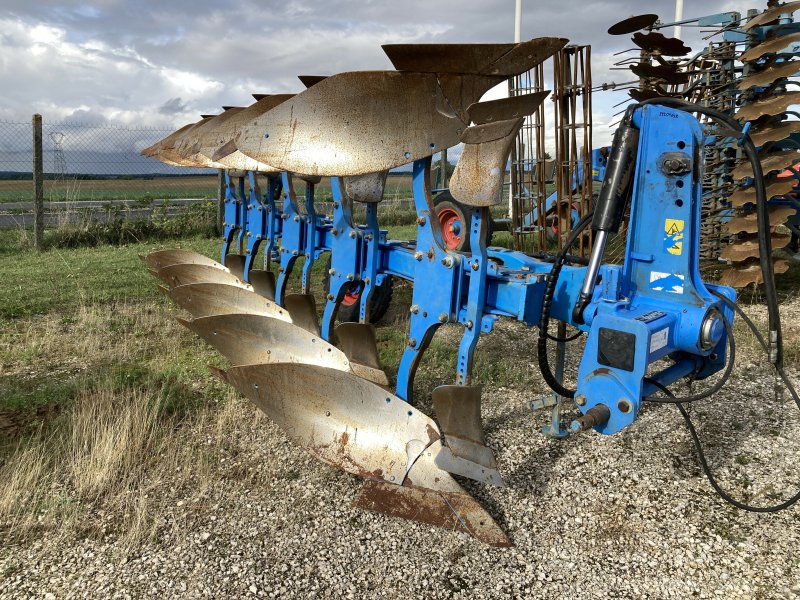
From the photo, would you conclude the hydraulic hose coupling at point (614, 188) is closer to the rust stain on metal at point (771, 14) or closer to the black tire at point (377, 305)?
the black tire at point (377, 305)

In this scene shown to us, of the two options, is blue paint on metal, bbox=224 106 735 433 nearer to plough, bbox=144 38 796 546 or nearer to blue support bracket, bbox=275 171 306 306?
plough, bbox=144 38 796 546

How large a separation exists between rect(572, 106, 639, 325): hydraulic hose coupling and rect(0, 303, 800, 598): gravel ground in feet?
3.15

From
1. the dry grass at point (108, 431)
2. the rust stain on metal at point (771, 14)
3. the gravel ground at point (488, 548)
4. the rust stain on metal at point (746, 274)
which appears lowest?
the gravel ground at point (488, 548)

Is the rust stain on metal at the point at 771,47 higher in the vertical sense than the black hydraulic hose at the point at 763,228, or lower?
higher

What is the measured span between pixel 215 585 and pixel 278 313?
2273mm

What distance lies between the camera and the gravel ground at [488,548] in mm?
2174

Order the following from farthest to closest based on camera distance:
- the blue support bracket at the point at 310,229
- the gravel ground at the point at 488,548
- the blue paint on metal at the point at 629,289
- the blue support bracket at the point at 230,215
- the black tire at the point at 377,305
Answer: the blue support bracket at the point at 230,215, the black tire at the point at 377,305, the blue support bracket at the point at 310,229, the blue paint on metal at the point at 629,289, the gravel ground at the point at 488,548

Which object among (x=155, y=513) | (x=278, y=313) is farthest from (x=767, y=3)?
(x=155, y=513)

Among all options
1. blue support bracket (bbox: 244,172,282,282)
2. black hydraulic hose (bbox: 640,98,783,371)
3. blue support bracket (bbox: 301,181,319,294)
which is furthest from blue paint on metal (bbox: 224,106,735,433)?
blue support bracket (bbox: 244,172,282,282)

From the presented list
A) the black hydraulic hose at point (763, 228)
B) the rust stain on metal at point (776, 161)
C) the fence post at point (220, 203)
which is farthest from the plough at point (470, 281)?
the fence post at point (220, 203)

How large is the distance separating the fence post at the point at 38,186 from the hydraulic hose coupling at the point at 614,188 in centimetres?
853

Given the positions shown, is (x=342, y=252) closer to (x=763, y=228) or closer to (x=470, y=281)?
(x=470, y=281)

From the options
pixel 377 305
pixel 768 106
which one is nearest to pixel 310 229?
pixel 377 305

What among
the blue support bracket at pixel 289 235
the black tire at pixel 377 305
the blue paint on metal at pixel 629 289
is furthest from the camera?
the black tire at pixel 377 305
